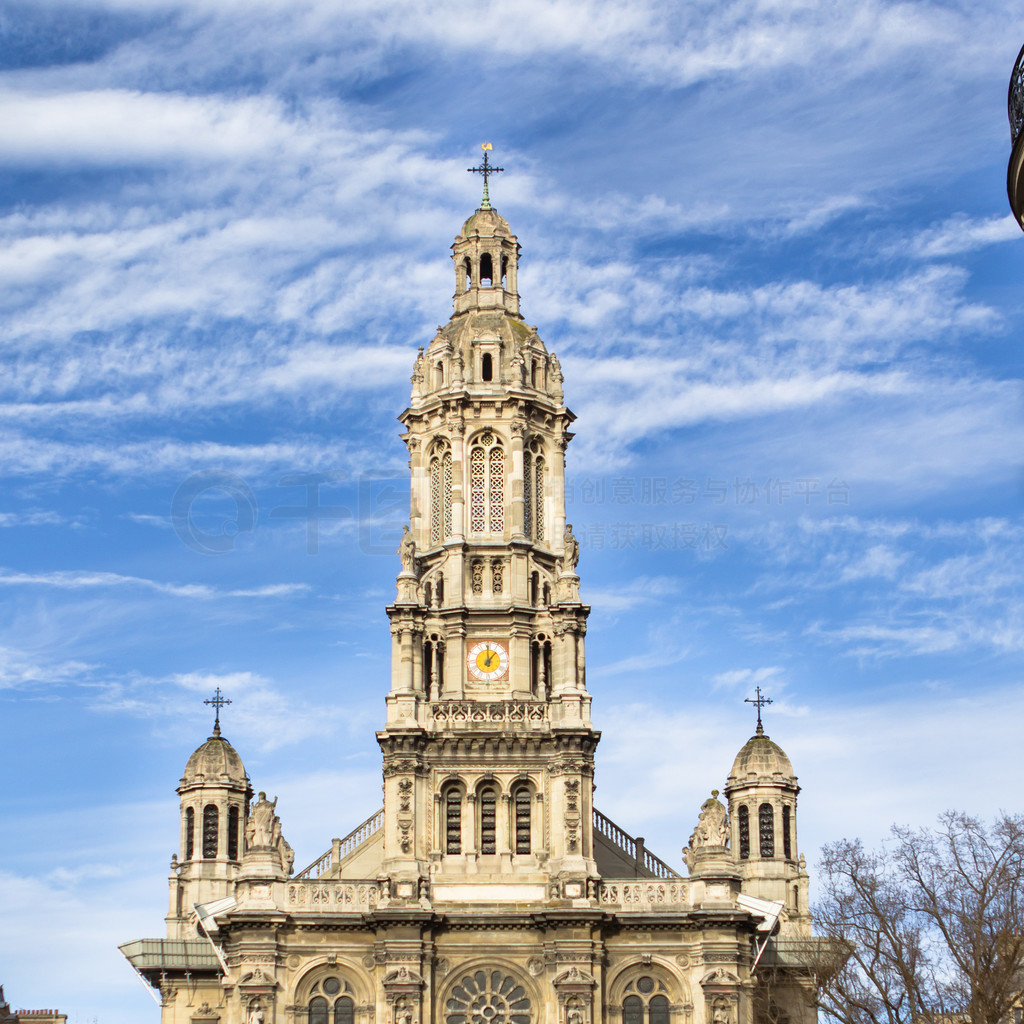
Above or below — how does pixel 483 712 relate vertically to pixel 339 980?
above

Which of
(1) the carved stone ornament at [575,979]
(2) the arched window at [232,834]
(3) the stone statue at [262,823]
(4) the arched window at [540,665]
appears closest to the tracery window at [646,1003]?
(1) the carved stone ornament at [575,979]

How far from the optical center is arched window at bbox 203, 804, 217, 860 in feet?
328

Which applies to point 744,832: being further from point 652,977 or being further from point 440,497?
point 440,497

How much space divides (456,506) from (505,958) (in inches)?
837

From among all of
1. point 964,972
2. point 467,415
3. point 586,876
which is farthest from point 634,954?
point 467,415

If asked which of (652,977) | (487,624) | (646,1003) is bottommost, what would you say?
(646,1003)

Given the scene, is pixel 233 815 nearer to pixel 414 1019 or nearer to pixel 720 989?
pixel 414 1019

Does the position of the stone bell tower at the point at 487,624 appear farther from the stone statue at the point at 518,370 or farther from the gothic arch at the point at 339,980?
the gothic arch at the point at 339,980

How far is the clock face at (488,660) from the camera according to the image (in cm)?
8675

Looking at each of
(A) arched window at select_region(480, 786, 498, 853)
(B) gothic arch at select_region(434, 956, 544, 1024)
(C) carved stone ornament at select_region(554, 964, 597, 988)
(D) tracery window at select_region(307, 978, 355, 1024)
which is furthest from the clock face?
(D) tracery window at select_region(307, 978, 355, 1024)

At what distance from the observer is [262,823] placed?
271ft

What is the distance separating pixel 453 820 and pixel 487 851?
2.01 meters

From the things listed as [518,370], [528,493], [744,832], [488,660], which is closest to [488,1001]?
[488,660]

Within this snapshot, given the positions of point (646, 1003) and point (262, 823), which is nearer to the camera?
point (646, 1003)
